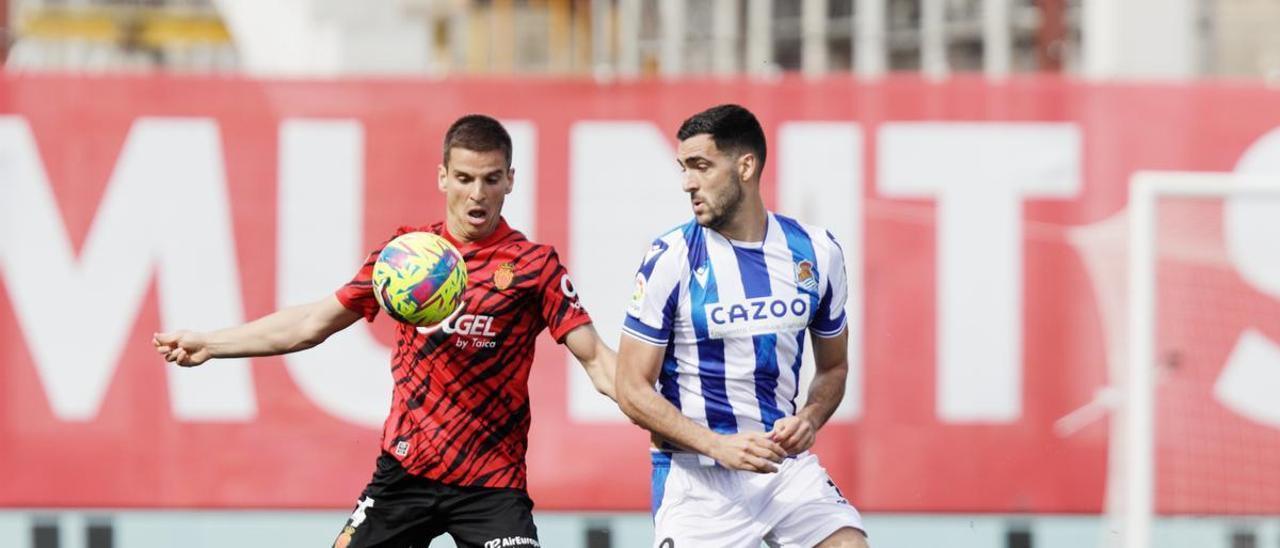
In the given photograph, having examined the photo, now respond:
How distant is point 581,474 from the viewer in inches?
378

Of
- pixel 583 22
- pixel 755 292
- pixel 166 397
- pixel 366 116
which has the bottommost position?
pixel 166 397

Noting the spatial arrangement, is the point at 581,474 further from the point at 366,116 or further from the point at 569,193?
the point at 366,116

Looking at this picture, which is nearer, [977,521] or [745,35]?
[977,521]

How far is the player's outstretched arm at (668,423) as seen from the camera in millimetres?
6145

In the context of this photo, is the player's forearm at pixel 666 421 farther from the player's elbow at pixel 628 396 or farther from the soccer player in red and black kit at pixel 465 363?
the soccer player in red and black kit at pixel 465 363

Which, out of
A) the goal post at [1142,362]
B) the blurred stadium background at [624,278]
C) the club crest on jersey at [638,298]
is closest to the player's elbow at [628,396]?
the club crest on jersey at [638,298]

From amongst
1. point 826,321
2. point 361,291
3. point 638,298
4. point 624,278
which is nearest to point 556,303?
point 638,298

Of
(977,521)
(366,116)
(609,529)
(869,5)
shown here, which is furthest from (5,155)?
Result: (869,5)

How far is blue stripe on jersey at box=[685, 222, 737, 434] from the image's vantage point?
637 centimetres

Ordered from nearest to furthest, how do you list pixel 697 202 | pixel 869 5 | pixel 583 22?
pixel 697 202, pixel 583 22, pixel 869 5

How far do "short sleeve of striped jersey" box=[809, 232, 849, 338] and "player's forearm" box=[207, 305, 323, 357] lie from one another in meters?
1.76

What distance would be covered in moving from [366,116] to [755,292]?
3.85 meters

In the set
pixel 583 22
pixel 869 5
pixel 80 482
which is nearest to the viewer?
pixel 80 482

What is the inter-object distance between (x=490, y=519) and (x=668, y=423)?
71 cm
